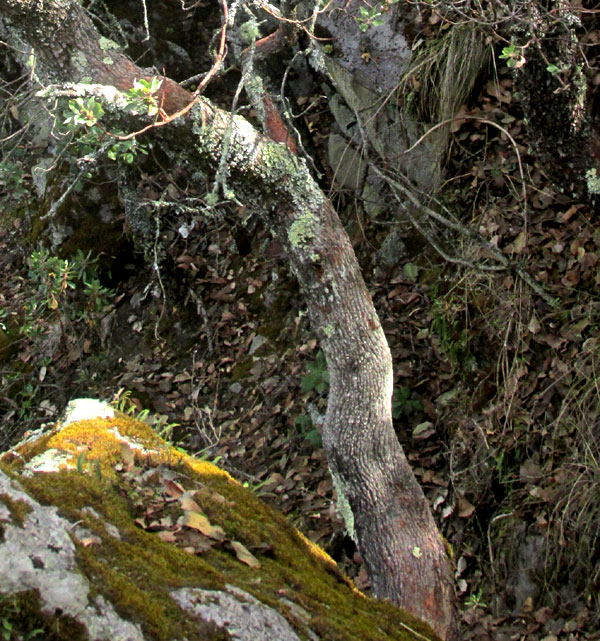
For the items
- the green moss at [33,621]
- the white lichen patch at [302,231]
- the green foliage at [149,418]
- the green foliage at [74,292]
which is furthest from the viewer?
the green foliage at [74,292]

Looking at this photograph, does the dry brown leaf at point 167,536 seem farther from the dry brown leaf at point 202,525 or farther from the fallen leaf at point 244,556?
the fallen leaf at point 244,556

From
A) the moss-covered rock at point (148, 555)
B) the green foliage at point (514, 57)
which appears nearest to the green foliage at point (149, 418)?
the moss-covered rock at point (148, 555)

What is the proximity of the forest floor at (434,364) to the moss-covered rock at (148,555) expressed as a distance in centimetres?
121

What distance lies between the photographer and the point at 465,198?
16.3 ft

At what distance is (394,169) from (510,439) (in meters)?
2.21

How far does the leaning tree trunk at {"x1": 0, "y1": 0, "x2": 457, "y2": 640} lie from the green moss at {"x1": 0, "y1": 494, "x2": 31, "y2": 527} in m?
1.79

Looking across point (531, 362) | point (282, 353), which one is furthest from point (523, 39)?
point (282, 353)

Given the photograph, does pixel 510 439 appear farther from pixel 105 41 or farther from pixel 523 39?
pixel 105 41

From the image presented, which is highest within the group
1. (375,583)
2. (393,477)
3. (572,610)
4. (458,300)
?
(458,300)

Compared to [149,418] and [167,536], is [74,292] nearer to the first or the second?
[149,418]

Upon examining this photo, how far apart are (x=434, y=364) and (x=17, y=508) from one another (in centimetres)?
334

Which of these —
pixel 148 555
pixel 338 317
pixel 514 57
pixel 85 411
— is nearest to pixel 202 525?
pixel 148 555

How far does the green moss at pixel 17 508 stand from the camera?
1.88m

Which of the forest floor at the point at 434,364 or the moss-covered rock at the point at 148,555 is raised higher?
the moss-covered rock at the point at 148,555
